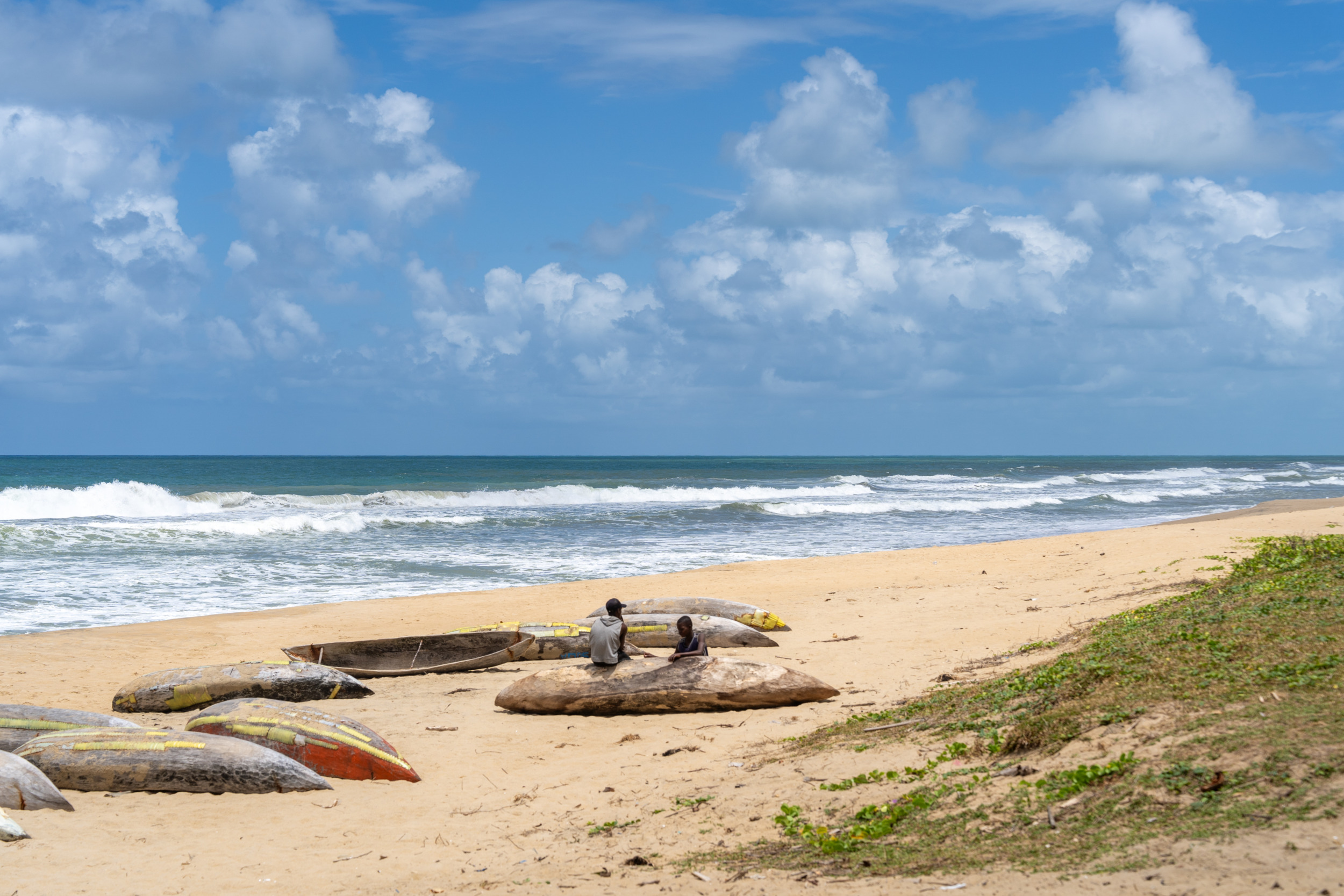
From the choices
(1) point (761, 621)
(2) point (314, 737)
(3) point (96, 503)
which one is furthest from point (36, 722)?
(3) point (96, 503)

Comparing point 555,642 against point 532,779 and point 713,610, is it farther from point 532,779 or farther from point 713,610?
point 532,779

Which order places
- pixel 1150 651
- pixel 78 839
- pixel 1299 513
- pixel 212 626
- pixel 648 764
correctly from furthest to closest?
pixel 1299 513 → pixel 212 626 → pixel 648 764 → pixel 1150 651 → pixel 78 839

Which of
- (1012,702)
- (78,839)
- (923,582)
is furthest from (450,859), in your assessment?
(923,582)

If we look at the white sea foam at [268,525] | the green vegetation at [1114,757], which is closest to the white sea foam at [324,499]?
the white sea foam at [268,525]

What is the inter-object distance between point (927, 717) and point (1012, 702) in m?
0.65

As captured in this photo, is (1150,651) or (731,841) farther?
(1150,651)

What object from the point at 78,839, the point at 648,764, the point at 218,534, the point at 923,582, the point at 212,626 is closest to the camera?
the point at 78,839

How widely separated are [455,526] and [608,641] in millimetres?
24590

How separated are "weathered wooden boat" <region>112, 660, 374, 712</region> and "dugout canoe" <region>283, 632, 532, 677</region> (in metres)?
1.15

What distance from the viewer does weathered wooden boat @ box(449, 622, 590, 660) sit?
1274cm

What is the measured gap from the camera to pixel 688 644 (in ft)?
33.3

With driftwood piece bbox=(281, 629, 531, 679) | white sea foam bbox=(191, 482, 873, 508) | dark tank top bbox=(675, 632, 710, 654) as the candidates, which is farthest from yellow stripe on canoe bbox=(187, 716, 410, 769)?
white sea foam bbox=(191, 482, 873, 508)

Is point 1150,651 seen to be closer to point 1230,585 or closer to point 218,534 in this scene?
point 1230,585

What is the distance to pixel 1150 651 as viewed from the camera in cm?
698
